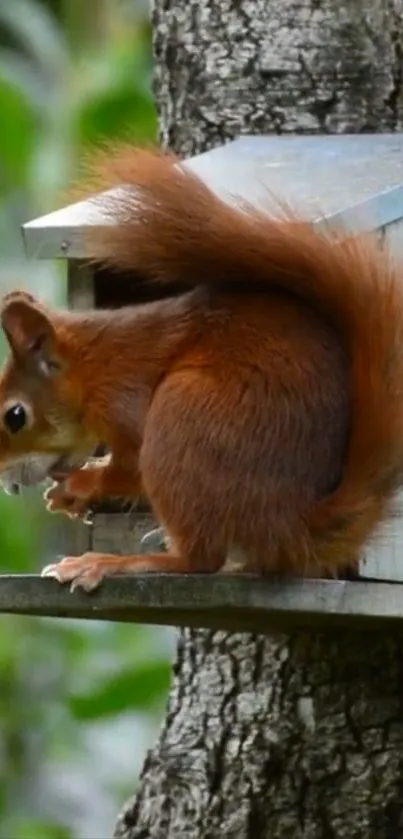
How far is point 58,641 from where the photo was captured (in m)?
2.99

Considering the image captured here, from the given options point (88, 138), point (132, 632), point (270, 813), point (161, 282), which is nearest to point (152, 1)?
point (88, 138)

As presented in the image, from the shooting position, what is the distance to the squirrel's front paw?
2154 mm

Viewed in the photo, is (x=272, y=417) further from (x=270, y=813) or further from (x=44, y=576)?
(x=270, y=813)

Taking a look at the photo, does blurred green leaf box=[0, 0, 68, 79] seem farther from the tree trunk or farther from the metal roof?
the metal roof

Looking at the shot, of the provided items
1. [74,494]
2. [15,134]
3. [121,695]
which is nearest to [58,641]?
[121,695]

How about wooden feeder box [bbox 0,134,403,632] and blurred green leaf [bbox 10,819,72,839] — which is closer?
wooden feeder box [bbox 0,134,403,632]

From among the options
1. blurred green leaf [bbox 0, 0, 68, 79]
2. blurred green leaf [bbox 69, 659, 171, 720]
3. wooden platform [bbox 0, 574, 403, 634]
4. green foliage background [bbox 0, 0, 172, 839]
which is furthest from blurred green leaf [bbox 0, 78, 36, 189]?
wooden platform [bbox 0, 574, 403, 634]

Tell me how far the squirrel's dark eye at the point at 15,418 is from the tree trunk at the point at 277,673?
0.56 m

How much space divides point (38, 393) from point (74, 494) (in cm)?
11

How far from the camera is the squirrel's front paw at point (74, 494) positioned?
215 cm

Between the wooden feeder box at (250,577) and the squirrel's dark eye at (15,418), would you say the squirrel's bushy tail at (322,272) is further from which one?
the squirrel's dark eye at (15,418)

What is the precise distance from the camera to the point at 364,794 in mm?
2547

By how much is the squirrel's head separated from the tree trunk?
0.53m

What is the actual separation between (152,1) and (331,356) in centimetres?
92
